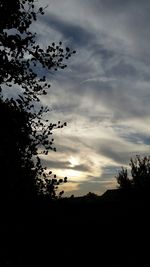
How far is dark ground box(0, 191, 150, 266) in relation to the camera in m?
13.7

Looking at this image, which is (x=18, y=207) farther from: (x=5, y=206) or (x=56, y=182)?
(x=56, y=182)

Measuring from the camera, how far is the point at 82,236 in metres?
14.9

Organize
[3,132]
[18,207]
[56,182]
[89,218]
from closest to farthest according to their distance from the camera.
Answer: [18,207] < [3,132] < [56,182] < [89,218]

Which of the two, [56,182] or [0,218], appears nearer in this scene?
[0,218]

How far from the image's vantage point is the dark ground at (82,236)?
13.7m

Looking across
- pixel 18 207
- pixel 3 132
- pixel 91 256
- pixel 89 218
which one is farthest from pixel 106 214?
pixel 3 132

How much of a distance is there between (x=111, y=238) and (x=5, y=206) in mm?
4507

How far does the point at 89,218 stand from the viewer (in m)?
15.2

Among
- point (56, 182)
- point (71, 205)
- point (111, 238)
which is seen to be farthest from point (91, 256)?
point (56, 182)

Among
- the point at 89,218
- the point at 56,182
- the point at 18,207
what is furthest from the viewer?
the point at 89,218

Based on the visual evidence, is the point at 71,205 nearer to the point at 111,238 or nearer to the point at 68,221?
the point at 68,221

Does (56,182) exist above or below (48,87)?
below

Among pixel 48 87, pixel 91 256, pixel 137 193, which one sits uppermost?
pixel 48 87

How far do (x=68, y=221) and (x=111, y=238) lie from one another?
1756 millimetres
